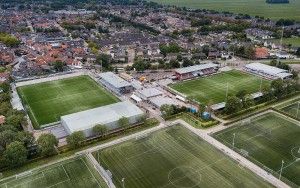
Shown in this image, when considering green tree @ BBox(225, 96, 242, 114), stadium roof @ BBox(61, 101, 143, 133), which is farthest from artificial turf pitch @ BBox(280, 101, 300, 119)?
stadium roof @ BBox(61, 101, 143, 133)

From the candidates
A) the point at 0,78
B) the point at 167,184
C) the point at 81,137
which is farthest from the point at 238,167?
the point at 0,78

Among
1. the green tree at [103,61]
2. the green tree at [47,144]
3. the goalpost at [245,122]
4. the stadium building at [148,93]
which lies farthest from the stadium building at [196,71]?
the green tree at [47,144]

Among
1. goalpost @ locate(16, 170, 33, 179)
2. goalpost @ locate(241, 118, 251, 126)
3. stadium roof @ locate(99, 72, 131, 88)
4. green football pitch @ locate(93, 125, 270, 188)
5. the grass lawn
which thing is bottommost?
goalpost @ locate(16, 170, 33, 179)

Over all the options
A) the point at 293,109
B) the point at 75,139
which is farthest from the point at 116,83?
the point at 293,109

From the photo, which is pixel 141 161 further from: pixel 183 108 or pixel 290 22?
pixel 290 22

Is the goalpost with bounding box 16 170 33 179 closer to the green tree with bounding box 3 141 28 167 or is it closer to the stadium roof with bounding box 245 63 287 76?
the green tree with bounding box 3 141 28 167

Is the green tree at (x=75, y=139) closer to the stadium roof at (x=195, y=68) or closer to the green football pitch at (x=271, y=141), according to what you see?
the green football pitch at (x=271, y=141)

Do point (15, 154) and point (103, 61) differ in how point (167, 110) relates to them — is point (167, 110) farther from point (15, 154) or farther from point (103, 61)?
point (103, 61)
